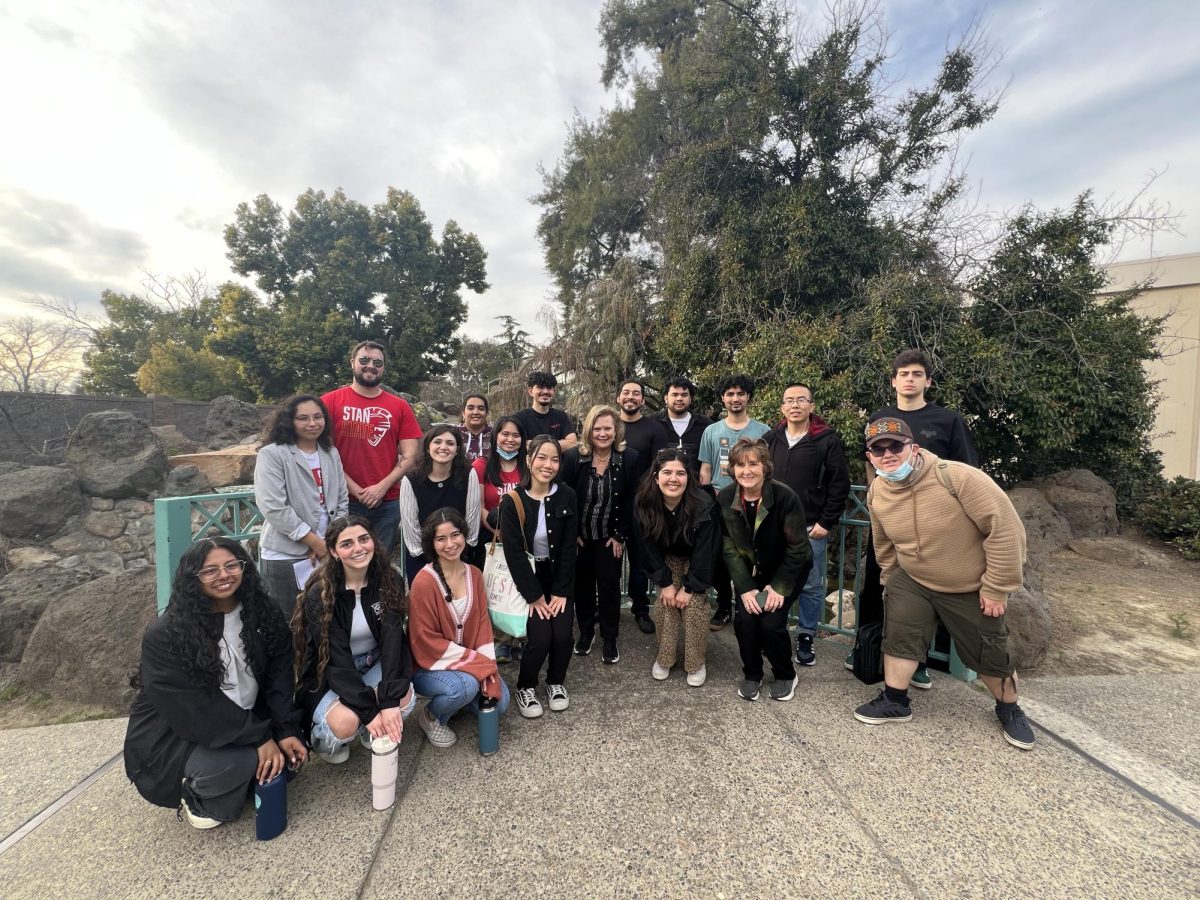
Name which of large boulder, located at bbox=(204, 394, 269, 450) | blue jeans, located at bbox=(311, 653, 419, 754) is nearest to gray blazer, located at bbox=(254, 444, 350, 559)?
blue jeans, located at bbox=(311, 653, 419, 754)

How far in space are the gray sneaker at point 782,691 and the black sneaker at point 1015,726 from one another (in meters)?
1.04

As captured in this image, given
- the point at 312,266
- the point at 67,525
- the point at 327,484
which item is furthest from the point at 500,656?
the point at 312,266

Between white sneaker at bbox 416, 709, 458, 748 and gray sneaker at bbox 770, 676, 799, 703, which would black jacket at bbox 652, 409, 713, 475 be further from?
white sneaker at bbox 416, 709, 458, 748

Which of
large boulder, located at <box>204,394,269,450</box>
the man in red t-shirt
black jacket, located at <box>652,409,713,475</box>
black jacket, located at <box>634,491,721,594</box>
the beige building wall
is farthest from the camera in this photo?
the beige building wall

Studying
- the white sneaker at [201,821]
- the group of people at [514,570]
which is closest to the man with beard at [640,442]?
the group of people at [514,570]

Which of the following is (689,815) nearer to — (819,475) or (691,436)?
(819,475)

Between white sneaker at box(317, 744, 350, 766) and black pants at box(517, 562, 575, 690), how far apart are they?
36.2 inches

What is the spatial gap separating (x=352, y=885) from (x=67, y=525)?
34.3ft

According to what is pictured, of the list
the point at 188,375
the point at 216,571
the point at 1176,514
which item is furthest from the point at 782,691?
the point at 188,375

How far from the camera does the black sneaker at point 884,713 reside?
2.78m

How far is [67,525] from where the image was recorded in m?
8.46

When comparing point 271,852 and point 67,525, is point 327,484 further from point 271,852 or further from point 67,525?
point 67,525

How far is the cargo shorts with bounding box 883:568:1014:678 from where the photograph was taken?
2.57m

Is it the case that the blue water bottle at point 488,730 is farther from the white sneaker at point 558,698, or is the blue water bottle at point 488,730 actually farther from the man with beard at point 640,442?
the man with beard at point 640,442
